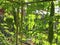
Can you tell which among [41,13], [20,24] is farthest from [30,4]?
[41,13]

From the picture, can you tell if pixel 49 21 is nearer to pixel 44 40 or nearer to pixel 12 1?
pixel 12 1

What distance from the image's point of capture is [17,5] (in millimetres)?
1329

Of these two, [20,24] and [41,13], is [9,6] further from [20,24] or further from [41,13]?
[41,13]

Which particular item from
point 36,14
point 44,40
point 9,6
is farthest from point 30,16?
point 44,40

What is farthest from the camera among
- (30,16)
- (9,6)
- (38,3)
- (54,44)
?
(54,44)

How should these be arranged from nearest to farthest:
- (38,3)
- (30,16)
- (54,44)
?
(38,3) < (30,16) < (54,44)

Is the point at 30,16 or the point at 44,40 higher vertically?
the point at 30,16

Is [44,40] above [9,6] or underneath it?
underneath

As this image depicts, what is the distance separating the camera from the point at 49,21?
120cm

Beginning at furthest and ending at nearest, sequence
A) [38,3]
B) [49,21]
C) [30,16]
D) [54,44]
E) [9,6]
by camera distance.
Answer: [54,44] < [30,16] < [9,6] < [38,3] < [49,21]

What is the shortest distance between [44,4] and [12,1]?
218mm

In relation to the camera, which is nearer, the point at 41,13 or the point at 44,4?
the point at 44,4

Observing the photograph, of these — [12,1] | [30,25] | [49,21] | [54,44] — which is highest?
[12,1]

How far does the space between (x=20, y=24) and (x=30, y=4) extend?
174 mm
